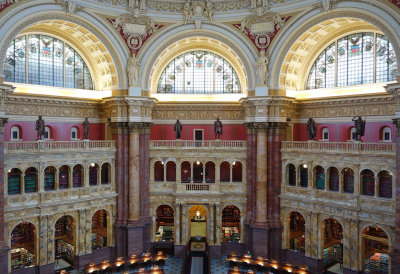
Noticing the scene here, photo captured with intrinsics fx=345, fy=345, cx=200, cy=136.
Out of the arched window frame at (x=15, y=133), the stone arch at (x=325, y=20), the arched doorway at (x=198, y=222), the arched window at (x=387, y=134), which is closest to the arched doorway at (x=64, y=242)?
the arched window frame at (x=15, y=133)

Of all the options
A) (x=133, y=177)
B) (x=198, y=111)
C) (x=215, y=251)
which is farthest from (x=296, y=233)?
(x=133, y=177)

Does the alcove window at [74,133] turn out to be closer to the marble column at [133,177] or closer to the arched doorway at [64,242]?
the marble column at [133,177]

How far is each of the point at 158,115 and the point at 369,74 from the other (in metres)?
19.7

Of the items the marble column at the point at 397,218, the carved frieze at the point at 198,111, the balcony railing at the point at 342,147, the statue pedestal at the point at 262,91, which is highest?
the statue pedestal at the point at 262,91

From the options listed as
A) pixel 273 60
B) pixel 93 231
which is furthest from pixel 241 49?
pixel 93 231

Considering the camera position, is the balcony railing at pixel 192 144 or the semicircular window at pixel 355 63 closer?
the semicircular window at pixel 355 63

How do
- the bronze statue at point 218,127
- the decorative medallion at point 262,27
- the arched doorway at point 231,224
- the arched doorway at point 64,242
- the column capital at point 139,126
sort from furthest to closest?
the arched doorway at point 231,224
the bronze statue at point 218,127
the column capital at point 139,126
the arched doorway at point 64,242
the decorative medallion at point 262,27

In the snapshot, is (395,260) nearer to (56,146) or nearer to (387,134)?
(387,134)

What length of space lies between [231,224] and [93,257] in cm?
1353

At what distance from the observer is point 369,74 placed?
29500mm

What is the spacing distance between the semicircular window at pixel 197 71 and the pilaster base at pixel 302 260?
1677 centimetres

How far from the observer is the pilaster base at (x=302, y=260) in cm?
2856

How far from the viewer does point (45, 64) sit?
31.1 meters

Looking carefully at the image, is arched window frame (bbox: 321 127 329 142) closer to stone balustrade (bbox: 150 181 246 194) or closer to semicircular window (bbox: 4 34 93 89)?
stone balustrade (bbox: 150 181 246 194)
